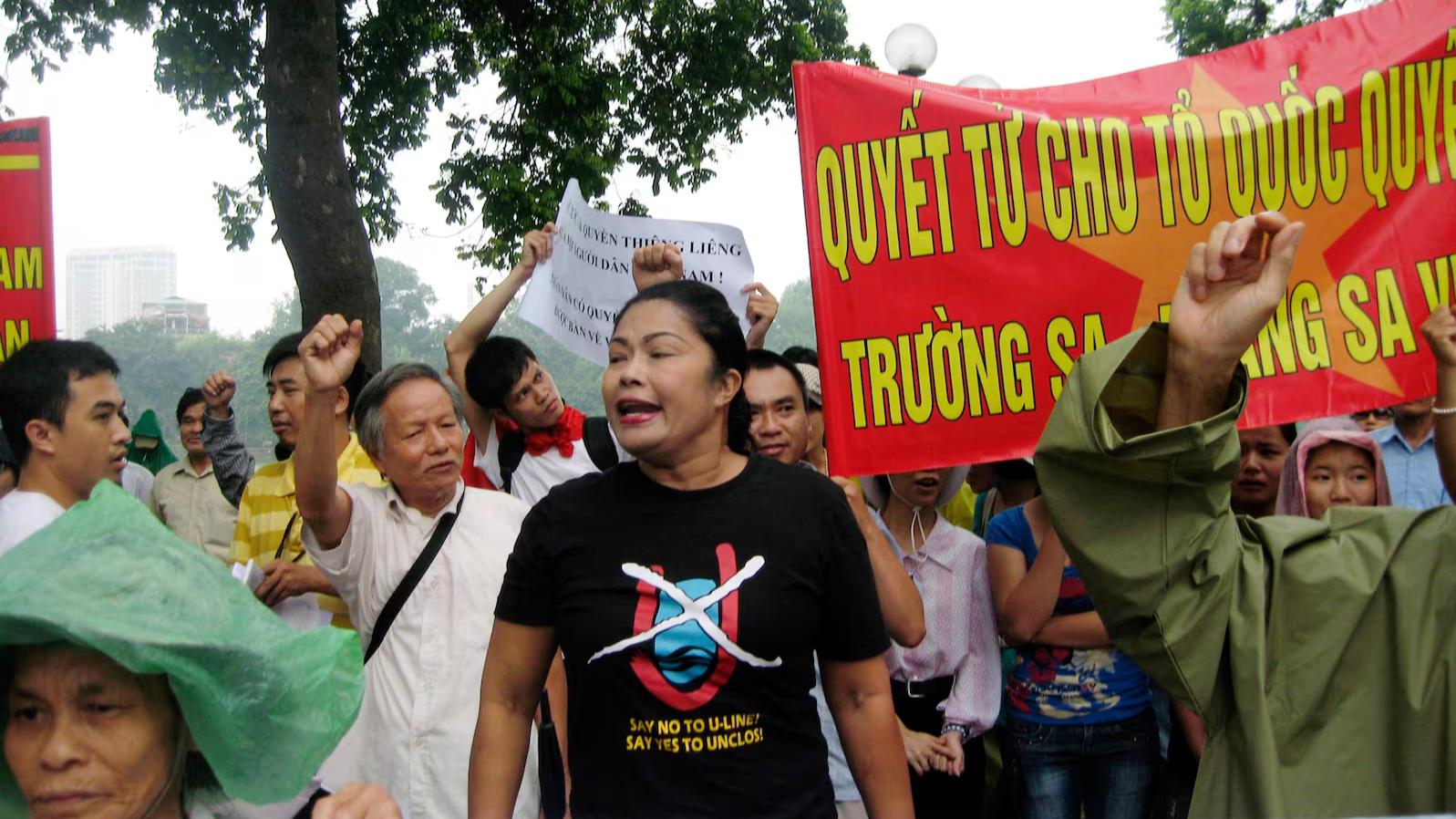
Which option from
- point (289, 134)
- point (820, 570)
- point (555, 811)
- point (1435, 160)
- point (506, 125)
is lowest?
point (555, 811)

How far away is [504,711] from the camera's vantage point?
2.28m

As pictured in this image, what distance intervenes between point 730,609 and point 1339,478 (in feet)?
7.73

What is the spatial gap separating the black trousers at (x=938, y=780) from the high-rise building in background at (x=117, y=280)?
3668 inches

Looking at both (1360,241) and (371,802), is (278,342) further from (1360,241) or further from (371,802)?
(1360,241)

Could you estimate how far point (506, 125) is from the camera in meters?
11.6

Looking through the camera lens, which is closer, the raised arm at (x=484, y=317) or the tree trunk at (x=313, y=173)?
the raised arm at (x=484, y=317)

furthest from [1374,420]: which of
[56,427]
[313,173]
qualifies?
[313,173]

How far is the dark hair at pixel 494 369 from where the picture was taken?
13.6 feet

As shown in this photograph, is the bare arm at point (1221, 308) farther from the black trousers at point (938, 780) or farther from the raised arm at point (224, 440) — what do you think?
Result: the raised arm at point (224, 440)

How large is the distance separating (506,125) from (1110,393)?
10.7m

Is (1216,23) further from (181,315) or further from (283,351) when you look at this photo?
(181,315)

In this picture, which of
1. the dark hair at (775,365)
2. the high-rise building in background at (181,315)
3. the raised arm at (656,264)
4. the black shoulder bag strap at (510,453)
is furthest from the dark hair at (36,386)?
the high-rise building in background at (181,315)

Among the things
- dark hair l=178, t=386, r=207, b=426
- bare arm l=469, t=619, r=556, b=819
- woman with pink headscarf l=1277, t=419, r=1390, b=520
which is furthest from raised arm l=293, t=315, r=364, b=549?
dark hair l=178, t=386, r=207, b=426

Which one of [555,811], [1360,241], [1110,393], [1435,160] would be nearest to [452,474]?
[555,811]
